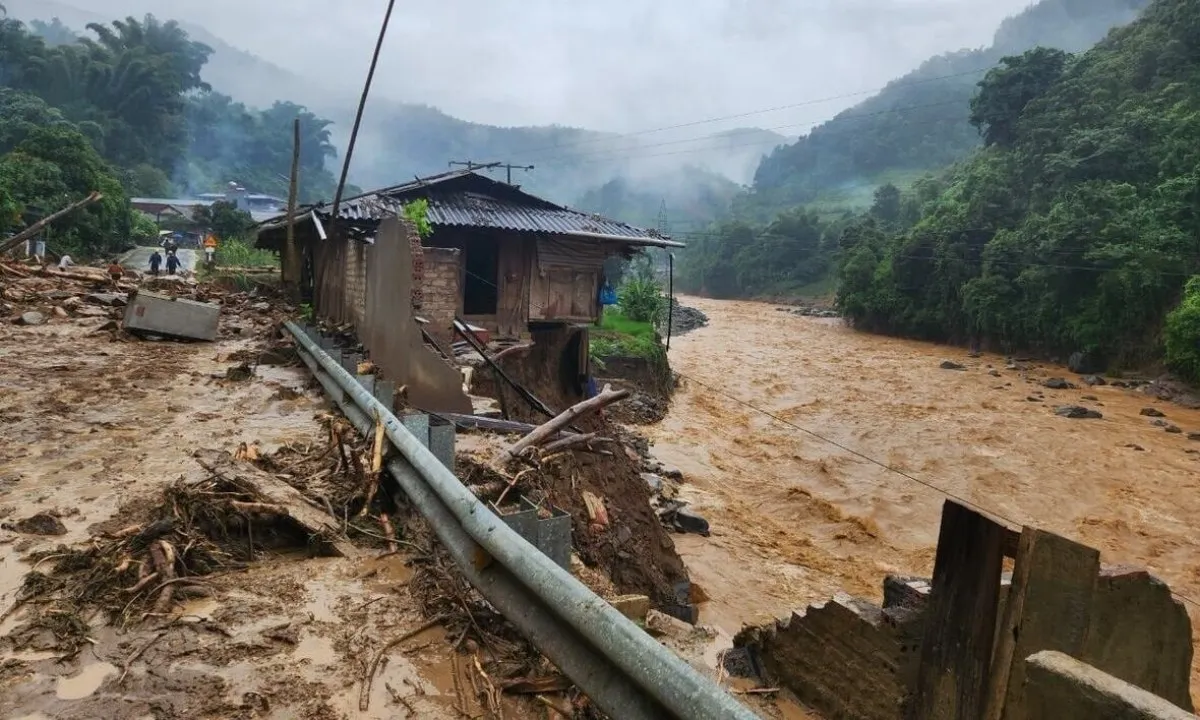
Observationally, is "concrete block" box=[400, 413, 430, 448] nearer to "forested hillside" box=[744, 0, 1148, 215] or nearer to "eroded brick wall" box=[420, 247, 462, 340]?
"eroded brick wall" box=[420, 247, 462, 340]

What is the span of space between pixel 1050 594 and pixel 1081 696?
3.85 feet

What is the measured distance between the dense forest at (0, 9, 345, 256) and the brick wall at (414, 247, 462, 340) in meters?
19.0

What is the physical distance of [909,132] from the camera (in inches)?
3647

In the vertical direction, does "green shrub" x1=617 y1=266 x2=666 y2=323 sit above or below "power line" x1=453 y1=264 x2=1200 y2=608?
above

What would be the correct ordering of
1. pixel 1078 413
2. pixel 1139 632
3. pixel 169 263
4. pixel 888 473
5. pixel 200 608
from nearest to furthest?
pixel 200 608 < pixel 1139 632 < pixel 888 473 < pixel 1078 413 < pixel 169 263

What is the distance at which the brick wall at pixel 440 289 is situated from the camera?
842 centimetres

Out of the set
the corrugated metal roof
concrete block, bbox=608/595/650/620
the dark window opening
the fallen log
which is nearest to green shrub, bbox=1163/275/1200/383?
the corrugated metal roof

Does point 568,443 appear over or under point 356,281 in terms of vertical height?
under

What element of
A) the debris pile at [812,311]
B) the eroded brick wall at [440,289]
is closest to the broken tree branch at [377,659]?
the eroded brick wall at [440,289]

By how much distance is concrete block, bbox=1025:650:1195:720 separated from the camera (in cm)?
146

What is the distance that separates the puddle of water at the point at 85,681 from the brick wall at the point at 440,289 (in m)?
6.30

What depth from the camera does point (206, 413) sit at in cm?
578

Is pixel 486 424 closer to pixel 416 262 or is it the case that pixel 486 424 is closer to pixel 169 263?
pixel 416 262

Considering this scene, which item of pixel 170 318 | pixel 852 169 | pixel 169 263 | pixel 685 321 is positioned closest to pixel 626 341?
pixel 170 318
